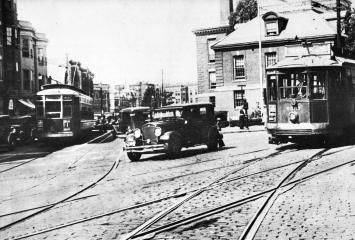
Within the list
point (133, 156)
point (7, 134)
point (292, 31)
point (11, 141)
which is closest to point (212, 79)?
point (292, 31)

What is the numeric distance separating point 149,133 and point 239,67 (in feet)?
91.7

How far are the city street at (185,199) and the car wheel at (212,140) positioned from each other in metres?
2.80

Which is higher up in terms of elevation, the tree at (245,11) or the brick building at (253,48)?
the tree at (245,11)

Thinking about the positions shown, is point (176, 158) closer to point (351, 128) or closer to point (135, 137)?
point (135, 137)

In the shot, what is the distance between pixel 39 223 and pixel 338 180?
5.68 m

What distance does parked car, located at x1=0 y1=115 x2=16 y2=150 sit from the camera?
20.7 metres

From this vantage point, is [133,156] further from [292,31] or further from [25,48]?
[25,48]

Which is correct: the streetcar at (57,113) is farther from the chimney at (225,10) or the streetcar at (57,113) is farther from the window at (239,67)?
the chimney at (225,10)

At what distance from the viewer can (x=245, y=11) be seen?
48156 millimetres

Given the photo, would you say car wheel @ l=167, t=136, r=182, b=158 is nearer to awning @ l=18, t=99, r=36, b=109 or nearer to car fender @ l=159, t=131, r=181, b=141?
car fender @ l=159, t=131, r=181, b=141

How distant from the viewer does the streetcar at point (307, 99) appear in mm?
14648

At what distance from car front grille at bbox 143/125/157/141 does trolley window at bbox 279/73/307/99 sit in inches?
185

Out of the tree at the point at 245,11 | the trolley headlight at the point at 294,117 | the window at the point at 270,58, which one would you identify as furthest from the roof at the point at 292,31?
the trolley headlight at the point at 294,117

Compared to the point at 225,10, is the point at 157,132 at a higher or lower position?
lower
